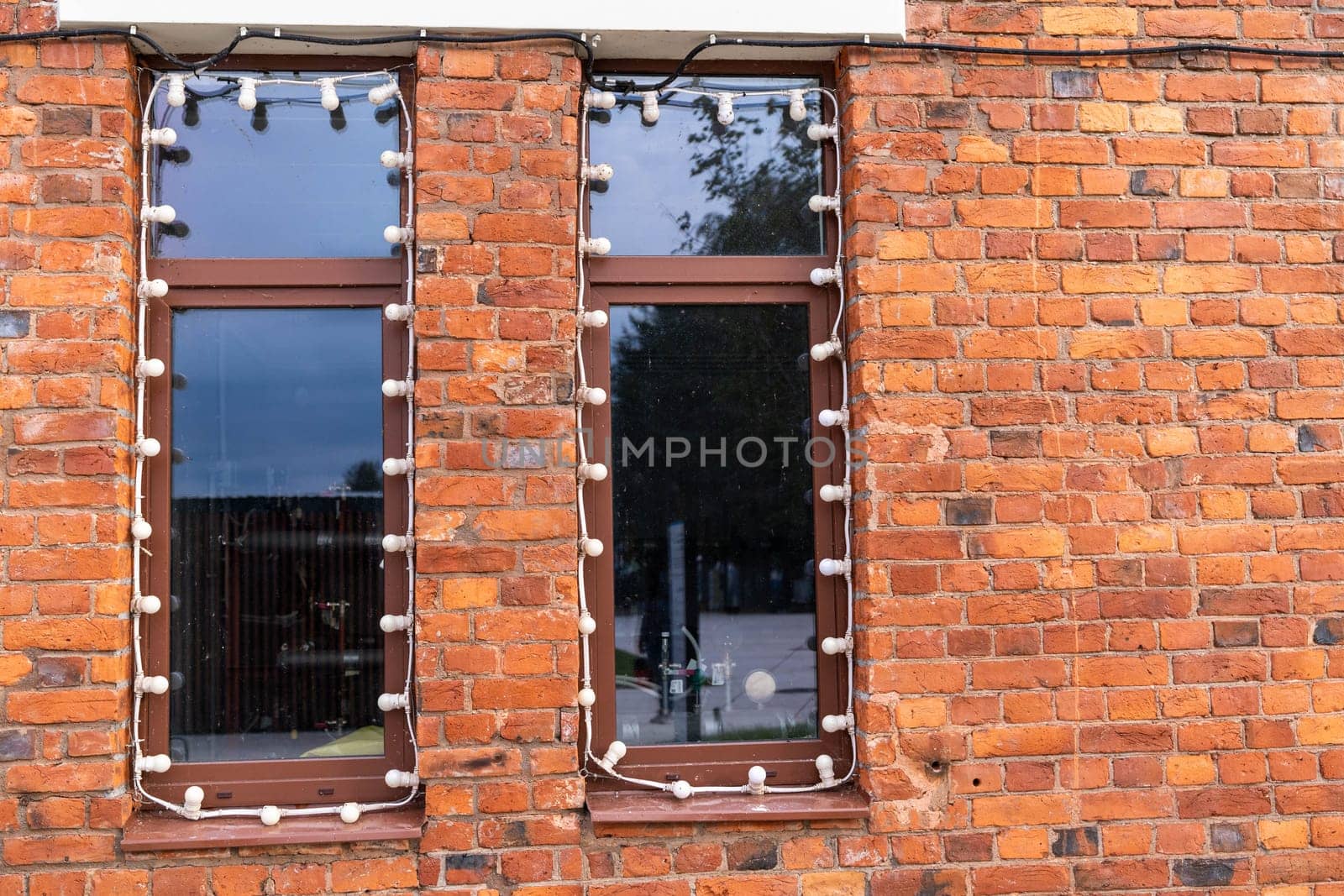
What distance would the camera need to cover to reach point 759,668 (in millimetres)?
2861

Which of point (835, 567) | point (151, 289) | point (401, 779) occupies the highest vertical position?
point (151, 289)

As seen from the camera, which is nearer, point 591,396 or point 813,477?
point 591,396

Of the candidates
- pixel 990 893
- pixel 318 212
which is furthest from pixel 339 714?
pixel 990 893

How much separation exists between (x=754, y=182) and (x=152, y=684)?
2.03 meters

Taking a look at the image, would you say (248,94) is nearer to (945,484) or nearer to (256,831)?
(256,831)

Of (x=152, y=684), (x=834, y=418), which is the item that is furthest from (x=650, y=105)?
(x=152, y=684)

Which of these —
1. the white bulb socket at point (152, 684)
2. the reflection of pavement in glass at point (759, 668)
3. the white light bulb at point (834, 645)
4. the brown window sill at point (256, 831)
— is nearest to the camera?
the brown window sill at point (256, 831)

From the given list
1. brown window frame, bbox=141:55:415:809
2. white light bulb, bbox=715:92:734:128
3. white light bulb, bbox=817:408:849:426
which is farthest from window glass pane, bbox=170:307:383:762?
white light bulb, bbox=817:408:849:426

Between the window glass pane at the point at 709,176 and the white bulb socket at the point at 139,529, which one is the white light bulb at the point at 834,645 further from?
the white bulb socket at the point at 139,529

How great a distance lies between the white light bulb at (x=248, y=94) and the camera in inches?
109

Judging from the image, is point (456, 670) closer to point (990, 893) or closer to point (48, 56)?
point (990, 893)

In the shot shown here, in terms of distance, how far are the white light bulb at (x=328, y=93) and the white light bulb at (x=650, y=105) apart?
2.67 ft

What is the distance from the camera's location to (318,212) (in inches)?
111

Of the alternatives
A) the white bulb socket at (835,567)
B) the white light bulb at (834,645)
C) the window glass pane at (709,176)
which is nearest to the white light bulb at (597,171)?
the window glass pane at (709,176)
